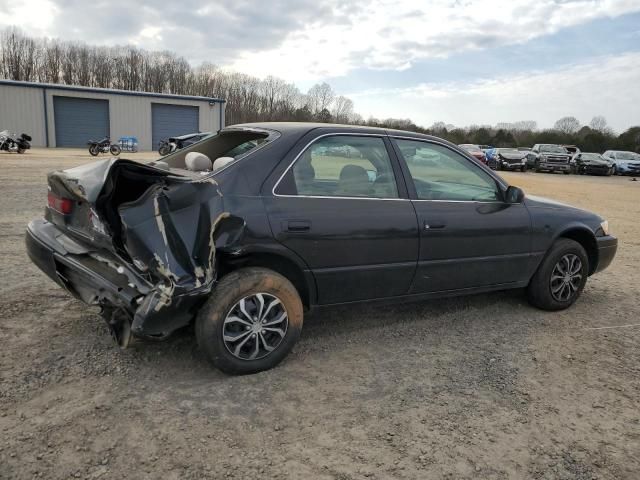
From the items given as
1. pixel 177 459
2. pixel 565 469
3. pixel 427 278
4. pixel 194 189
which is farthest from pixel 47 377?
pixel 565 469

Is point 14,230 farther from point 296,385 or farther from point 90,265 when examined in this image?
point 296,385

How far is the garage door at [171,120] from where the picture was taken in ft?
123

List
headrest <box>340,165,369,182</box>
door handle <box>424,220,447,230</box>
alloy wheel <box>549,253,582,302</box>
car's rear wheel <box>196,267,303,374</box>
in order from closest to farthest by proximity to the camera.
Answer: car's rear wheel <box>196,267,303,374</box> < headrest <box>340,165,369,182</box> < door handle <box>424,220,447,230</box> < alloy wheel <box>549,253,582,302</box>

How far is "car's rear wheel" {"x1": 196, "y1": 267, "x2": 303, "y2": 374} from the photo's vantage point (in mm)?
3045

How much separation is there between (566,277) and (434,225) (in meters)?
1.74

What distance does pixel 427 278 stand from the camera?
154 inches

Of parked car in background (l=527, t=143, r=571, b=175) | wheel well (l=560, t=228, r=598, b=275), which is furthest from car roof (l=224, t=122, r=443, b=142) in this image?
parked car in background (l=527, t=143, r=571, b=175)

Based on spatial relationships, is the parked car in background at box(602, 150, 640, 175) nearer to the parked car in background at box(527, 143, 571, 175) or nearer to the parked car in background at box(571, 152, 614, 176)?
the parked car in background at box(571, 152, 614, 176)

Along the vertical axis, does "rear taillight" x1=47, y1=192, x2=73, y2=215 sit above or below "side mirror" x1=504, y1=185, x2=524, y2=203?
below

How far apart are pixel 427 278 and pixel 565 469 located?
166 cm

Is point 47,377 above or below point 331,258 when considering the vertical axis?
below

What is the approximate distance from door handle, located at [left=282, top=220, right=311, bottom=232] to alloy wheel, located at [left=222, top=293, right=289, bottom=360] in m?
0.44

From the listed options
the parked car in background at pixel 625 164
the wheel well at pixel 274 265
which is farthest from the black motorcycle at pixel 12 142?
the parked car in background at pixel 625 164

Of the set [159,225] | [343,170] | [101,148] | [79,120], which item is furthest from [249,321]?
[79,120]
